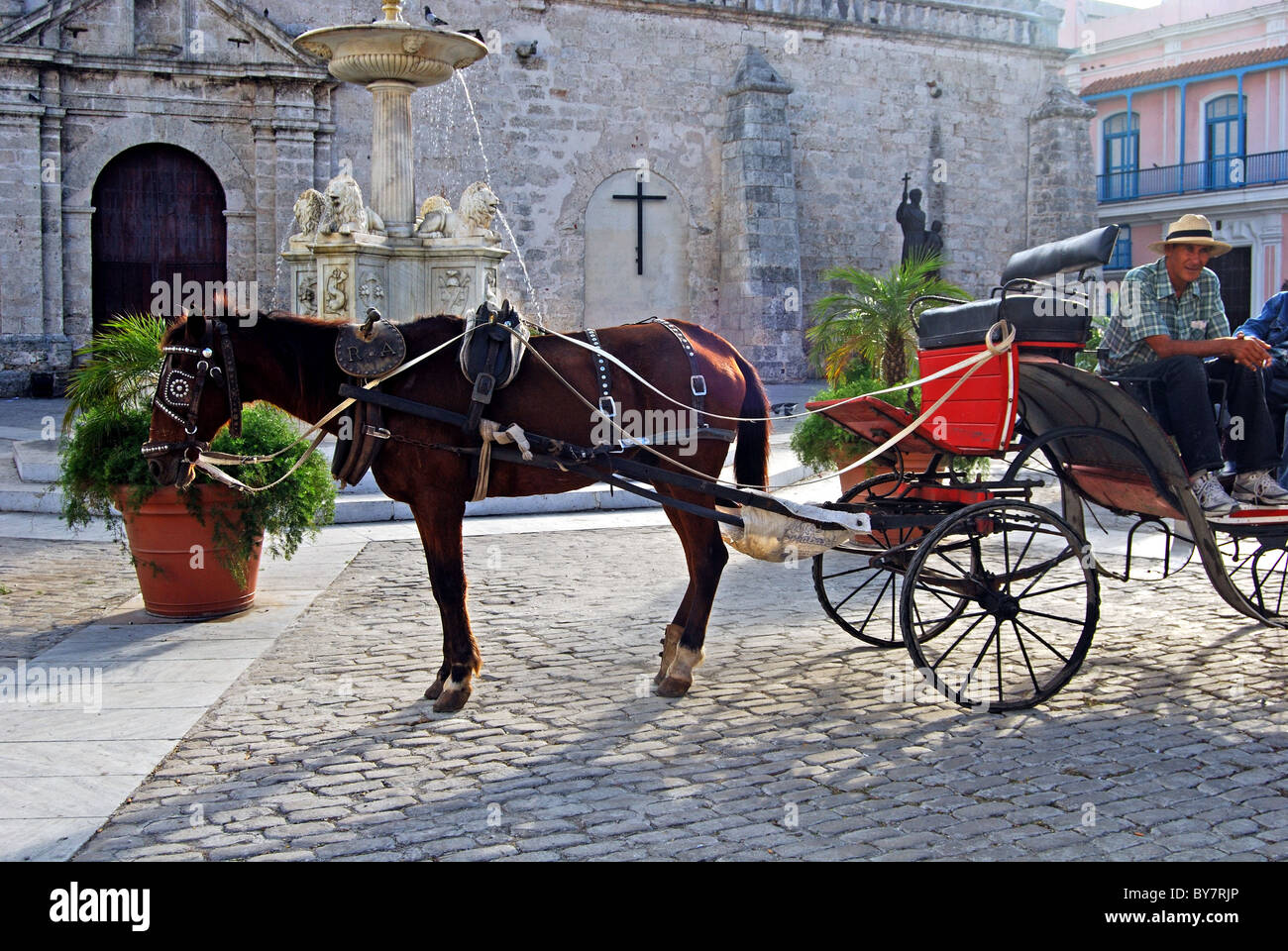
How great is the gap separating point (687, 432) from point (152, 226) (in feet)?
→ 54.6

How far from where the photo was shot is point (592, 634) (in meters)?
6.75

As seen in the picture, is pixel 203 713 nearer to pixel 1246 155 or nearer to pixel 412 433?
pixel 412 433

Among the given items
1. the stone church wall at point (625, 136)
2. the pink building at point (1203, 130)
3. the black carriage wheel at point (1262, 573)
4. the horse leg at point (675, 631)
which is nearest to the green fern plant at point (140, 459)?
the horse leg at point (675, 631)

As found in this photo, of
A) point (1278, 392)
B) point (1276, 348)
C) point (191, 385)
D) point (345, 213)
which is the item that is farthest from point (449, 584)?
point (345, 213)

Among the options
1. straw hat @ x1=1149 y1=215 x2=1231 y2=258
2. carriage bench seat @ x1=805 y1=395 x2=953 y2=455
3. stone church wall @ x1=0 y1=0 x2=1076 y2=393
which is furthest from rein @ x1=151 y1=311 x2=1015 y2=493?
stone church wall @ x1=0 y1=0 x2=1076 y2=393

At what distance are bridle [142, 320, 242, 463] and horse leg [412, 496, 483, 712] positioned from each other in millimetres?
959

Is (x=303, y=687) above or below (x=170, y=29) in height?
below

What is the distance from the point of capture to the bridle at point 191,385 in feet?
17.0

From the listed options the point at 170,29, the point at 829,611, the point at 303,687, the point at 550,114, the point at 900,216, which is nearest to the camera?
the point at 303,687

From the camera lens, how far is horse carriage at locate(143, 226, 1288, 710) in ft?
17.1

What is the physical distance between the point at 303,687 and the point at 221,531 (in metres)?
1.50

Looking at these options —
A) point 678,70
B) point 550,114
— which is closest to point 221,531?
point 550,114

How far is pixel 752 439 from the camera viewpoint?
586cm

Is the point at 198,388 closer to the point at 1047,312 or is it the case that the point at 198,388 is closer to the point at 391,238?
the point at 1047,312
